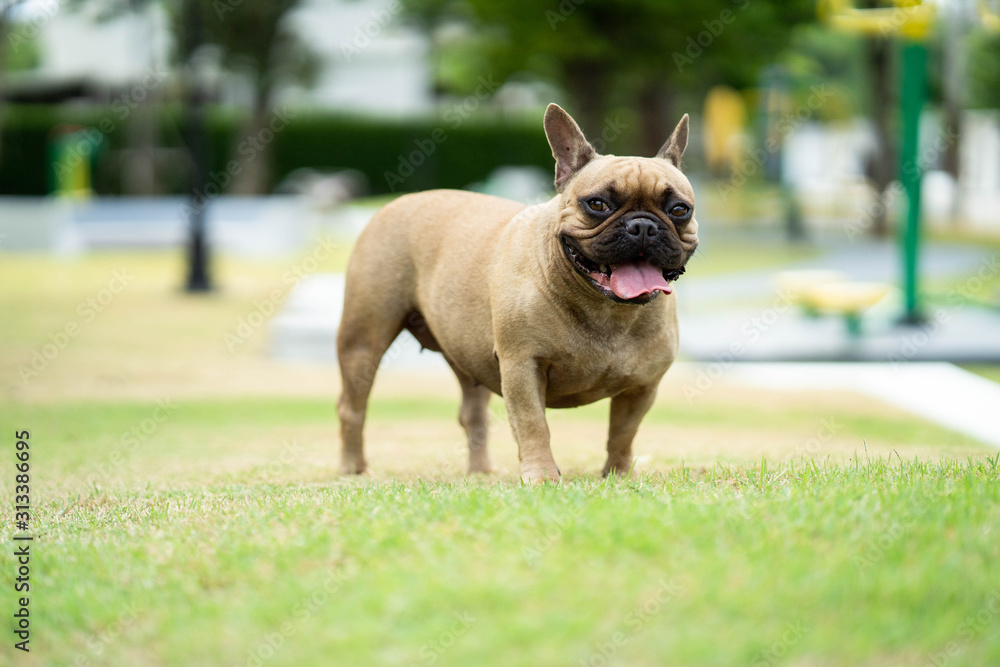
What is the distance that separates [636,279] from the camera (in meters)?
5.00

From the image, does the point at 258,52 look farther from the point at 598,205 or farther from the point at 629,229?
the point at 629,229

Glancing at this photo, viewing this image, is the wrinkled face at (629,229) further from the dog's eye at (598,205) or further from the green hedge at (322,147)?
the green hedge at (322,147)

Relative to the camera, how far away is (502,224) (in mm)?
6023

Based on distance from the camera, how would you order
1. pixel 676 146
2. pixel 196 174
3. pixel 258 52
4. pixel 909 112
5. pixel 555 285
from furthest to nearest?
1. pixel 258 52
2. pixel 196 174
3. pixel 909 112
4. pixel 676 146
5. pixel 555 285

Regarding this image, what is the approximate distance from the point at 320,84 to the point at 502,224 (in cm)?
3816

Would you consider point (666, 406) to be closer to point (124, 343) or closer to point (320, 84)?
point (124, 343)

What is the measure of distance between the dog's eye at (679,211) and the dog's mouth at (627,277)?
245mm

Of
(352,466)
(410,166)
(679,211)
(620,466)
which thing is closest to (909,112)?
(620,466)

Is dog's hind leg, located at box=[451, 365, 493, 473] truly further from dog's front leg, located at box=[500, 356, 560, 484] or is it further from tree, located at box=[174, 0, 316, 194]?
tree, located at box=[174, 0, 316, 194]

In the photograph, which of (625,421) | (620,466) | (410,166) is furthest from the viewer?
(410,166)

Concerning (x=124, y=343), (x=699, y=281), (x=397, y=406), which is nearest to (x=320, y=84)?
(x=699, y=281)

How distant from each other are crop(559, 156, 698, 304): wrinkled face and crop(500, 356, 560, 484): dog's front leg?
535mm

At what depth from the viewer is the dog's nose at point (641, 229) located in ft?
16.3

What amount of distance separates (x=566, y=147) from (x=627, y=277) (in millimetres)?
866
